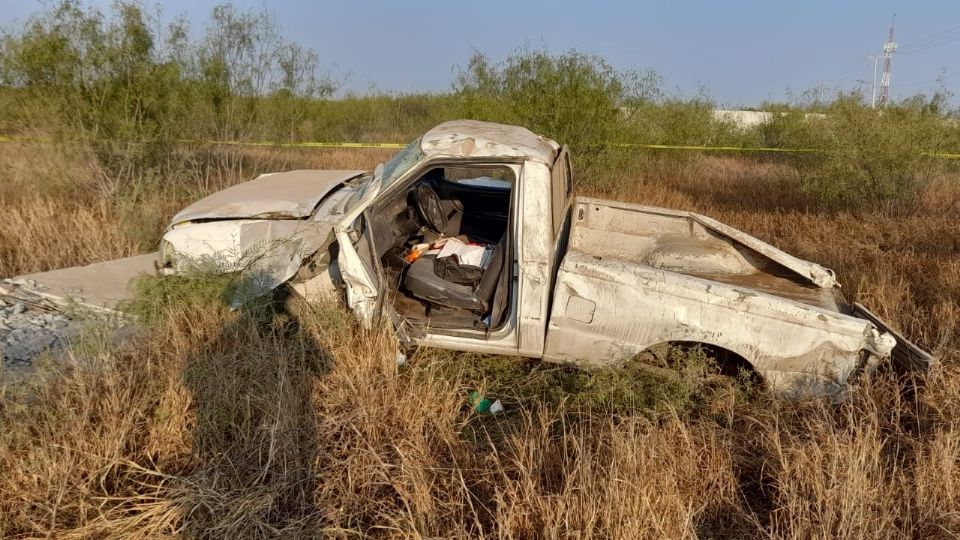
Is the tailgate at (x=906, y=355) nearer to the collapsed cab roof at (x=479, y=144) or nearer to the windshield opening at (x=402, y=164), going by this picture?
the collapsed cab roof at (x=479, y=144)

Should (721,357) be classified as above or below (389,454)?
above

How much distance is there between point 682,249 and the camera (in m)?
4.25

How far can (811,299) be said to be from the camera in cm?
363

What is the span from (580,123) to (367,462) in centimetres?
725

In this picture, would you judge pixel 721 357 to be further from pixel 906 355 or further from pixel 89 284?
pixel 89 284

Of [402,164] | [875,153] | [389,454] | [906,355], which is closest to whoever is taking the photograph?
[389,454]

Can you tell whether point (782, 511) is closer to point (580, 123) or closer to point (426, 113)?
point (580, 123)

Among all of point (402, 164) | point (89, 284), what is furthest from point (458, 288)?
point (89, 284)

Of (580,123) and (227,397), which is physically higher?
(580,123)

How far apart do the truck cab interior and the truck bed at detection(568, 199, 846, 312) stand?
60 centimetres

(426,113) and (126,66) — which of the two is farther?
(426,113)

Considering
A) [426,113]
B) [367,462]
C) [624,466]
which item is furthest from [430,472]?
[426,113]

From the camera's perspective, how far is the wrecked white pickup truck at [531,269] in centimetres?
313

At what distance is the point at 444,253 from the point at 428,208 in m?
0.54
